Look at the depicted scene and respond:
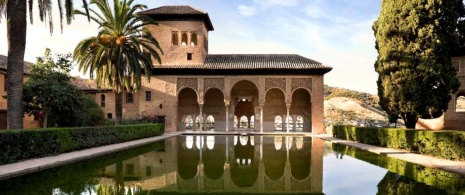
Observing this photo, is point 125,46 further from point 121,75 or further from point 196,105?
point 196,105

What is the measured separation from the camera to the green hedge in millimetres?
9414

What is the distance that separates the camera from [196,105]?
29.9 m

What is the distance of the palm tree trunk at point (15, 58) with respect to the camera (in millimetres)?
11172

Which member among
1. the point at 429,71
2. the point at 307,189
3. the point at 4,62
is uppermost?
the point at 4,62

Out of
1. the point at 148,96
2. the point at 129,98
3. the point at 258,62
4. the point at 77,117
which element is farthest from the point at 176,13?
the point at 77,117

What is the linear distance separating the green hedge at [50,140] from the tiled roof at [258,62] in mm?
12195

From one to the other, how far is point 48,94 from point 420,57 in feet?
57.0

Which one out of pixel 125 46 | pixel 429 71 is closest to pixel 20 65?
pixel 125 46

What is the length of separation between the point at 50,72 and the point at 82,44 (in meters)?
2.57

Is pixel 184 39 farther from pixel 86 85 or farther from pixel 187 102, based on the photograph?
pixel 86 85

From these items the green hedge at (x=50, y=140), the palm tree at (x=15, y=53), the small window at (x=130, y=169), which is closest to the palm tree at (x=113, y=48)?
the green hedge at (x=50, y=140)

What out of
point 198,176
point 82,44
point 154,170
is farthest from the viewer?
point 82,44

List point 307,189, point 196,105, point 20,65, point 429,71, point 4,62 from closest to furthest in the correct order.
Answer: point 307,189 → point 20,65 → point 429,71 → point 4,62 → point 196,105

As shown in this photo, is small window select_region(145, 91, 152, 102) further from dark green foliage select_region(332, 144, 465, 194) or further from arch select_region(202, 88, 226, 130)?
dark green foliage select_region(332, 144, 465, 194)
